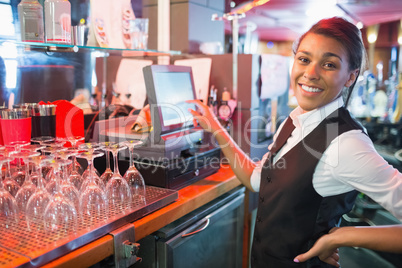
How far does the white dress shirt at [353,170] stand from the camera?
116 cm

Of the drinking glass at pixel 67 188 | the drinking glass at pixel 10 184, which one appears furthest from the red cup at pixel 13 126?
the drinking glass at pixel 67 188

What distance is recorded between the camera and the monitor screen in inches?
69.1

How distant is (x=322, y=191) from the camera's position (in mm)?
1310

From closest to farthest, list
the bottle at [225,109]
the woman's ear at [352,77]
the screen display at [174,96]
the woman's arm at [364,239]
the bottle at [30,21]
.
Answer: the woman's arm at [364,239] < the woman's ear at [352,77] < the bottle at [30,21] < the screen display at [174,96] < the bottle at [225,109]

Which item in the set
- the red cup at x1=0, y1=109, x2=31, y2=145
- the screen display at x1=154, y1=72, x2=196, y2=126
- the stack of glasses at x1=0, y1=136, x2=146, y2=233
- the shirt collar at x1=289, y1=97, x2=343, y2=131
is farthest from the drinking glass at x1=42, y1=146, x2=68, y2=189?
the shirt collar at x1=289, y1=97, x2=343, y2=131

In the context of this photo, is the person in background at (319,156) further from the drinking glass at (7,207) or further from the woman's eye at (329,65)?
the drinking glass at (7,207)

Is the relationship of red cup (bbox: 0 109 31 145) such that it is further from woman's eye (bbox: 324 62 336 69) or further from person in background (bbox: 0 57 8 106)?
woman's eye (bbox: 324 62 336 69)

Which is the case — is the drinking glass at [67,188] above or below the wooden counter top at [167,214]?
above

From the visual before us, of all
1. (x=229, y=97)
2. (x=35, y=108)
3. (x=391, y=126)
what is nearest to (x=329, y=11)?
(x=391, y=126)

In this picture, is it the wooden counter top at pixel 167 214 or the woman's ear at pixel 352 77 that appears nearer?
the wooden counter top at pixel 167 214

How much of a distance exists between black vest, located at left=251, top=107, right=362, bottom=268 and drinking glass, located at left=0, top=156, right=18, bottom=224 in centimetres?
90

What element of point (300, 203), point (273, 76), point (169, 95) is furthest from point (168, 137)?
point (273, 76)

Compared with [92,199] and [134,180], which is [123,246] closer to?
[92,199]

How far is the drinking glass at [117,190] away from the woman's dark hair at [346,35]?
870mm
